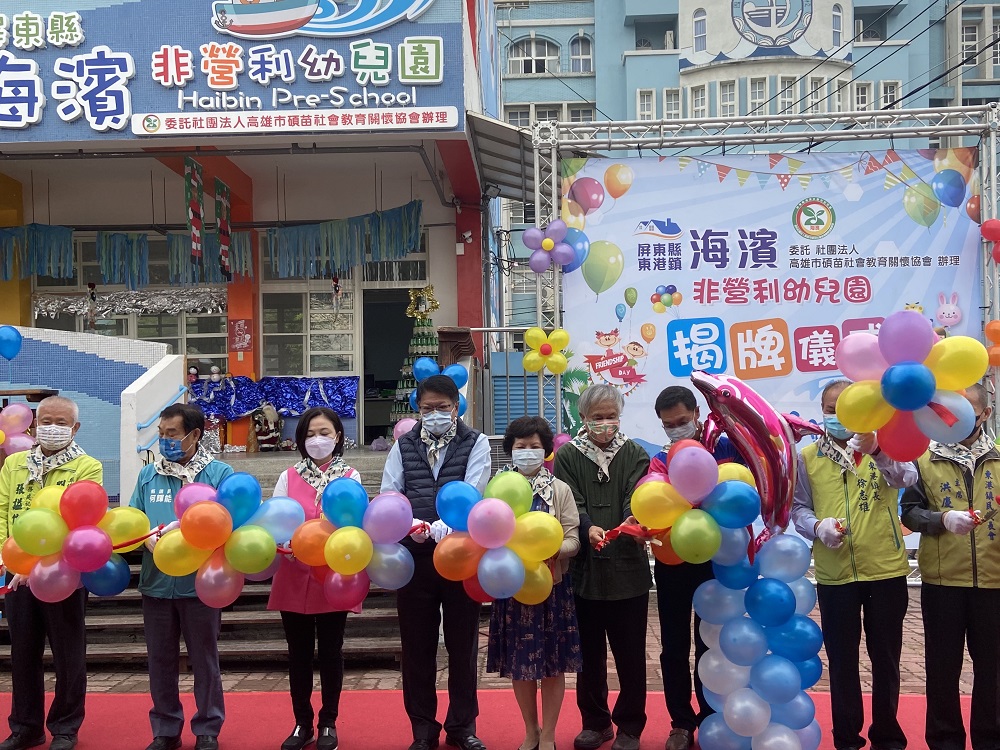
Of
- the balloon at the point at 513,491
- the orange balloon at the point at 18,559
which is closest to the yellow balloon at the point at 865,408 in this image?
the balloon at the point at 513,491

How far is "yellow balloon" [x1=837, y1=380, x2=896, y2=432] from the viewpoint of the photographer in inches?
124

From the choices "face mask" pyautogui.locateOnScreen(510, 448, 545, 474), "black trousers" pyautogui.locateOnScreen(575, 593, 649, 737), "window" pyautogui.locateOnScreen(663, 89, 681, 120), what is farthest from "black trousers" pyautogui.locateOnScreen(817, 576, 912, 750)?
"window" pyautogui.locateOnScreen(663, 89, 681, 120)

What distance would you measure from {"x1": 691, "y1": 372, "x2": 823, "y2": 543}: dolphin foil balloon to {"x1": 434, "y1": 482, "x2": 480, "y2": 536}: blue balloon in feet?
3.23

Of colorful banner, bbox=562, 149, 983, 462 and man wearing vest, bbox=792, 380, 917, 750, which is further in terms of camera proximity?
colorful banner, bbox=562, 149, 983, 462

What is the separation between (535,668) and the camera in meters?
3.70

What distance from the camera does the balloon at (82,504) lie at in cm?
375

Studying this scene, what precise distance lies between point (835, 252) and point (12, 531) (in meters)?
6.44

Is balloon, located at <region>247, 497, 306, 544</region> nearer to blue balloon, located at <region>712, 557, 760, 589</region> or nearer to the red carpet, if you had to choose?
the red carpet

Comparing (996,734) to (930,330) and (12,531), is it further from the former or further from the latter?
(12,531)

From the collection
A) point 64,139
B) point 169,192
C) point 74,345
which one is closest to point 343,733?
point 74,345

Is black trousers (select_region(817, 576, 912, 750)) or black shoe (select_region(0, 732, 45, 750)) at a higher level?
black trousers (select_region(817, 576, 912, 750))

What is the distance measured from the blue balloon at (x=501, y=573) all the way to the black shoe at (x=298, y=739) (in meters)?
1.18

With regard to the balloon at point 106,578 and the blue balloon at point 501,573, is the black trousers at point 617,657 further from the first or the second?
the balloon at point 106,578

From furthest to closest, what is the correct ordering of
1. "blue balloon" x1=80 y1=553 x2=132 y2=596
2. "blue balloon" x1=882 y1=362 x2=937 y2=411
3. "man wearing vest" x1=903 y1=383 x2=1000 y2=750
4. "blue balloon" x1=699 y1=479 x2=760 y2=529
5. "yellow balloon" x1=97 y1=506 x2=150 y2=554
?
"blue balloon" x1=80 y1=553 x2=132 y2=596 < "yellow balloon" x1=97 y1=506 x2=150 y2=554 < "man wearing vest" x1=903 y1=383 x2=1000 y2=750 < "blue balloon" x1=699 y1=479 x2=760 y2=529 < "blue balloon" x1=882 y1=362 x2=937 y2=411
